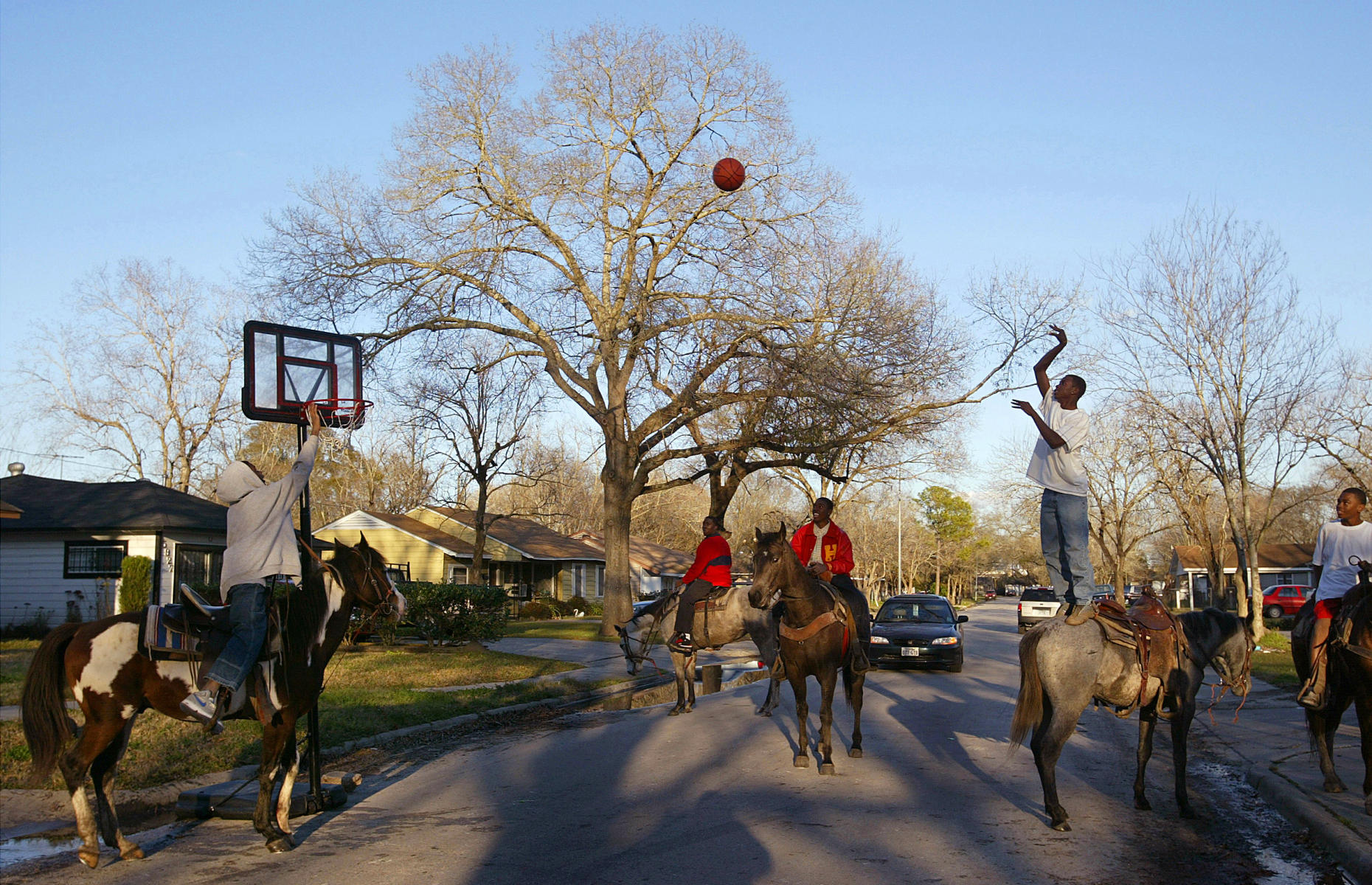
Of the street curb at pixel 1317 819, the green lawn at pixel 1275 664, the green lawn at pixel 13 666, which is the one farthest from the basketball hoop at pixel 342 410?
the green lawn at pixel 1275 664

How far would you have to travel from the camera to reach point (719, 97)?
2720cm

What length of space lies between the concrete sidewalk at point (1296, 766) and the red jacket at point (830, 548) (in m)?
3.98

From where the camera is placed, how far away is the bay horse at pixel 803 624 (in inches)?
377

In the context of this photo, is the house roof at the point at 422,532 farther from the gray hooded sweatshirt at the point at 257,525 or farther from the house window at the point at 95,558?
the gray hooded sweatshirt at the point at 257,525

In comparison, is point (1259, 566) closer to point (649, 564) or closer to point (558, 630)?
point (649, 564)

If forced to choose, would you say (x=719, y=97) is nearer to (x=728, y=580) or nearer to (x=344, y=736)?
(x=728, y=580)

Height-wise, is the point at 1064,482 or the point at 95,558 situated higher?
the point at 1064,482

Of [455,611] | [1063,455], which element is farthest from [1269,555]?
[1063,455]

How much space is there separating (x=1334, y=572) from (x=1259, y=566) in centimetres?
7823

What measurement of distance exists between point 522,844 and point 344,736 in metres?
5.49

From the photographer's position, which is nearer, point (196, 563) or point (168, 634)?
point (168, 634)

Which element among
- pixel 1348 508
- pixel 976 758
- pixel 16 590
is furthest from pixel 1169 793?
pixel 16 590

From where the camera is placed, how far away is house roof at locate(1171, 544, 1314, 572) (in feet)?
236

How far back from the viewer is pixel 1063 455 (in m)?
8.01
